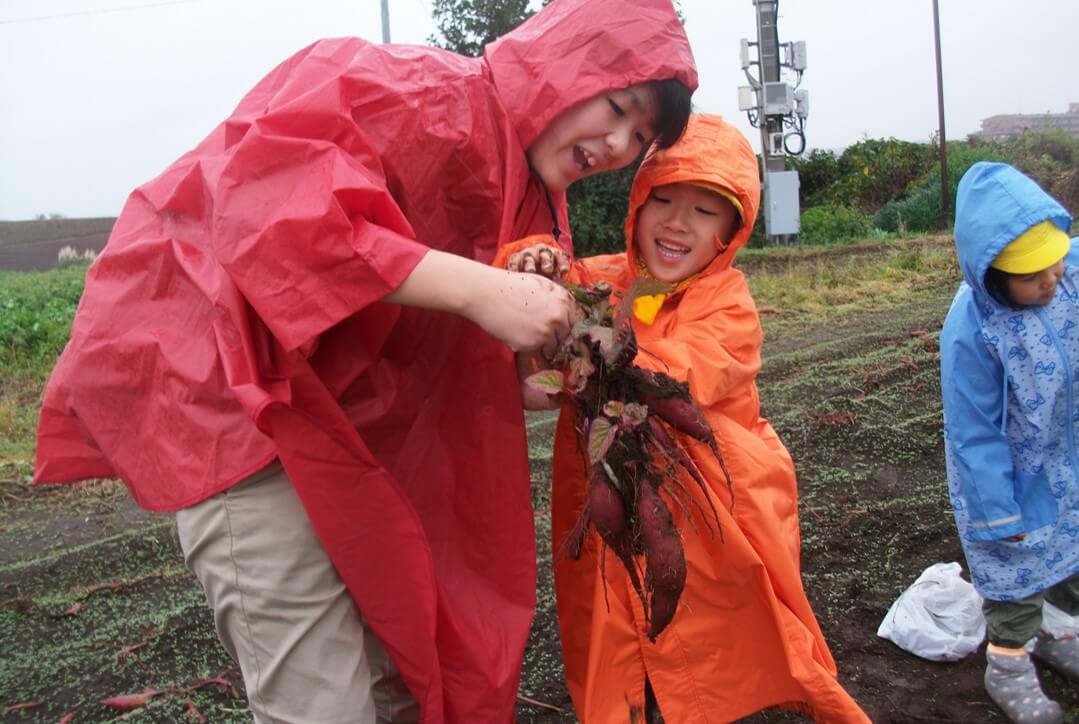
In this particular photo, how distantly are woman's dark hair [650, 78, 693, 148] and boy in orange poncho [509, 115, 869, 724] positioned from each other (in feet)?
0.78

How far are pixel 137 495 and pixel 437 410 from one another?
2.06ft

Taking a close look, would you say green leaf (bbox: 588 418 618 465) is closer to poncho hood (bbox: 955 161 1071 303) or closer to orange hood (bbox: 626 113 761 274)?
orange hood (bbox: 626 113 761 274)

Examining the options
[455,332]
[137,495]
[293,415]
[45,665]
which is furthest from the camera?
[45,665]

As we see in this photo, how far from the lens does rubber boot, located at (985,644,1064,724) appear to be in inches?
99.5

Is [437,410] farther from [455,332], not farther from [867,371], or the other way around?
[867,371]

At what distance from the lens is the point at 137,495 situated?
1.79 meters

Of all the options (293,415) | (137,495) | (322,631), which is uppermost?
(293,415)

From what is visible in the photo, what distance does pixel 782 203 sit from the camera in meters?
16.7

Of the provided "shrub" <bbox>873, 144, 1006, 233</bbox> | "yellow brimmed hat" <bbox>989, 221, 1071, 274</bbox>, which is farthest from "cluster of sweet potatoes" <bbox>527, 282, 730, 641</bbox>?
"shrub" <bbox>873, 144, 1006, 233</bbox>

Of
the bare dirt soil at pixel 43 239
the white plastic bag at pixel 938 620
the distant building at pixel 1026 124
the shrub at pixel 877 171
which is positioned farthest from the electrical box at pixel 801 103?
the white plastic bag at pixel 938 620

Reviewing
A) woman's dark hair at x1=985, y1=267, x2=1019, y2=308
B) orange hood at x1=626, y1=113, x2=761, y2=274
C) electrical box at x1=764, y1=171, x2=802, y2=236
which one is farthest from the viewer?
electrical box at x1=764, y1=171, x2=802, y2=236

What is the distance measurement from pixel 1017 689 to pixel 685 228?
1537 mm

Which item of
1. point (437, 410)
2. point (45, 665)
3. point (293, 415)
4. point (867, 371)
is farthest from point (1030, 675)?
point (867, 371)

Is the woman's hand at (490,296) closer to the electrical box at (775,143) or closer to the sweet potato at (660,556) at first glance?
the sweet potato at (660,556)
